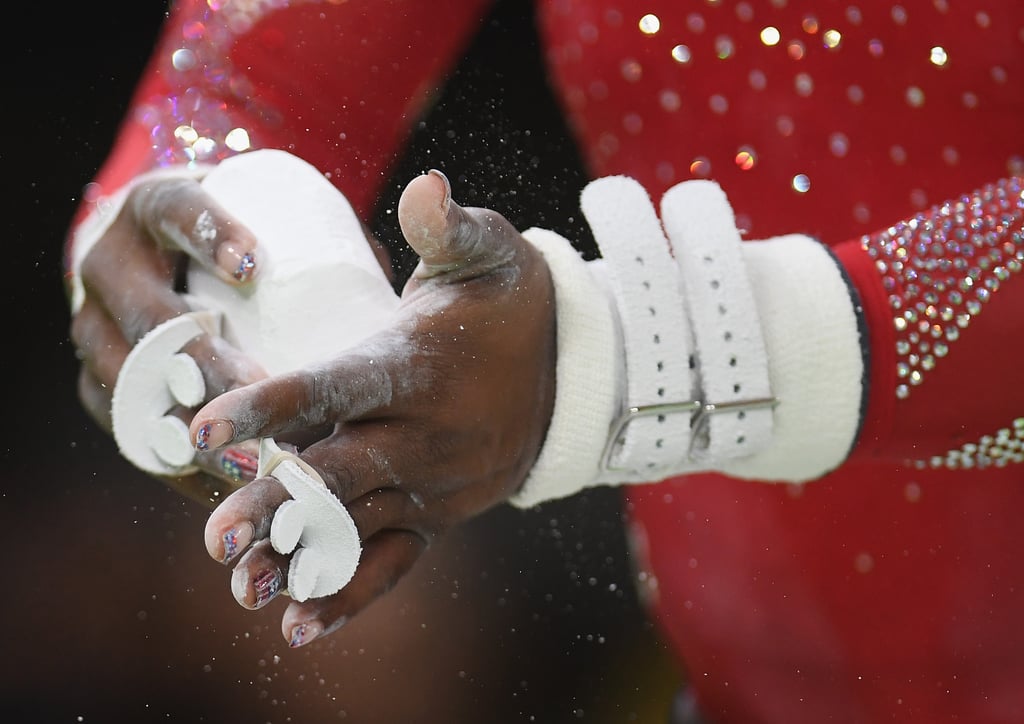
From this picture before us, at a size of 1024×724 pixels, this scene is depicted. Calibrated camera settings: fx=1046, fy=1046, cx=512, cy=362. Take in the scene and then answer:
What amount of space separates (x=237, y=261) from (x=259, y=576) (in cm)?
8

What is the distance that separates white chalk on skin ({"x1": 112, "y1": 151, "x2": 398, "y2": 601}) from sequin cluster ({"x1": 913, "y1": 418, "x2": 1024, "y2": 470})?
0.18 m

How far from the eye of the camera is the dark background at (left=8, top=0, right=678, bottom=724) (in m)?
0.31

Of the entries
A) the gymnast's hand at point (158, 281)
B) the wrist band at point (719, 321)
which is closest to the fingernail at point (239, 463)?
the gymnast's hand at point (158, 281)

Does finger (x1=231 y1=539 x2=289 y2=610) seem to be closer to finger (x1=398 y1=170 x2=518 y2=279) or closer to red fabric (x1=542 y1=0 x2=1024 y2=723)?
finger (x1=398 y1=170 x2=518 y2=279)

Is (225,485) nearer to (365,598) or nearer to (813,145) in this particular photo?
(365,598)

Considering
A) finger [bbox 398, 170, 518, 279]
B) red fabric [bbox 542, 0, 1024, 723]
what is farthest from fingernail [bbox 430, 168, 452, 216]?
red fabric [bbox 542, 0, 1024, 723]

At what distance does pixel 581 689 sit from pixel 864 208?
0.21 meters

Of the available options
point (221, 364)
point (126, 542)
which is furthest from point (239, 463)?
point (126, 542)

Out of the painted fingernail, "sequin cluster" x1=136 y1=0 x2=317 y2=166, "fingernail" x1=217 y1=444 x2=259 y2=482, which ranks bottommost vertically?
the painted fingernail

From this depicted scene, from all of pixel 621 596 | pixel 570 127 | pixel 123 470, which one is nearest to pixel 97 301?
pixel 123 470

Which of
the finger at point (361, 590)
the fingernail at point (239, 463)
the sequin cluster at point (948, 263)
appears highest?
the fingernail at point (239, 463)

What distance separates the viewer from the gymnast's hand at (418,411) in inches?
7.2

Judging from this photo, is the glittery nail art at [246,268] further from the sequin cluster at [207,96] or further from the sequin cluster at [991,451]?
the sequin cluster at [991,451]

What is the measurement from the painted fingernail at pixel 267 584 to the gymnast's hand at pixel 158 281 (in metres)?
0.04
